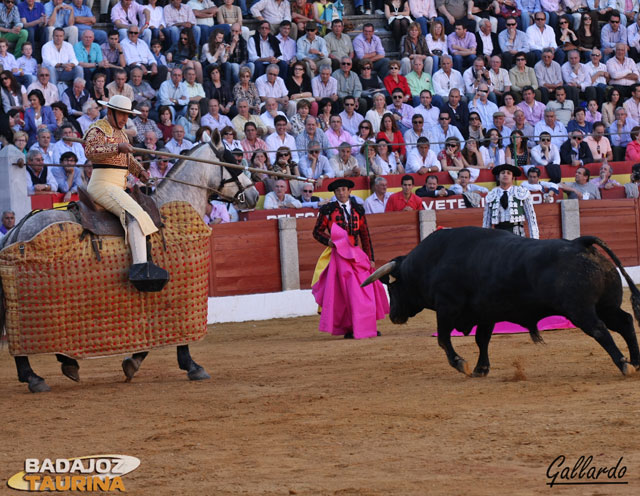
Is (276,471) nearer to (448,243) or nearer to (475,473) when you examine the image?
(475,473)

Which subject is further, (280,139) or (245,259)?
(280,139)

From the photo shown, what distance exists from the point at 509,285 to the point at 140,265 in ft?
7.56

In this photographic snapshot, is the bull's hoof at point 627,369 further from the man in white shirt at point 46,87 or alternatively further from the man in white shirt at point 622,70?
the man in white shirt at point 622,70

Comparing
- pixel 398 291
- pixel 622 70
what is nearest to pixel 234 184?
pixel 398 291

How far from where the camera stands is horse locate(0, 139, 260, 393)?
6.67 m

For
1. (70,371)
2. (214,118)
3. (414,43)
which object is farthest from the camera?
(414,43)

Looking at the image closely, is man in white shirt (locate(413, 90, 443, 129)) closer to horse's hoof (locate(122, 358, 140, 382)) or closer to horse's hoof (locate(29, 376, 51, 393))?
horse's hoof (locate(122, 358, 140, 382))

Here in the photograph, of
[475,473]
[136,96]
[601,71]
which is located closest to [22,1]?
[136,96]

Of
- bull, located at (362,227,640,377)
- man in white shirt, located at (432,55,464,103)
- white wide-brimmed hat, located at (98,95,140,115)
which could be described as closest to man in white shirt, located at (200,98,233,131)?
man in white shirt, located at (432,55,464,103)

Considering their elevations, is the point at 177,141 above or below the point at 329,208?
above

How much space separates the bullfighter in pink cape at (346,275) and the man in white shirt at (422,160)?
3538 millimetres

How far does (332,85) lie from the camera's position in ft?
46.0

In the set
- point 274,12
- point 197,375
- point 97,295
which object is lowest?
point 197,375

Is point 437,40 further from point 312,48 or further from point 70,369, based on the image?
point 70,369
